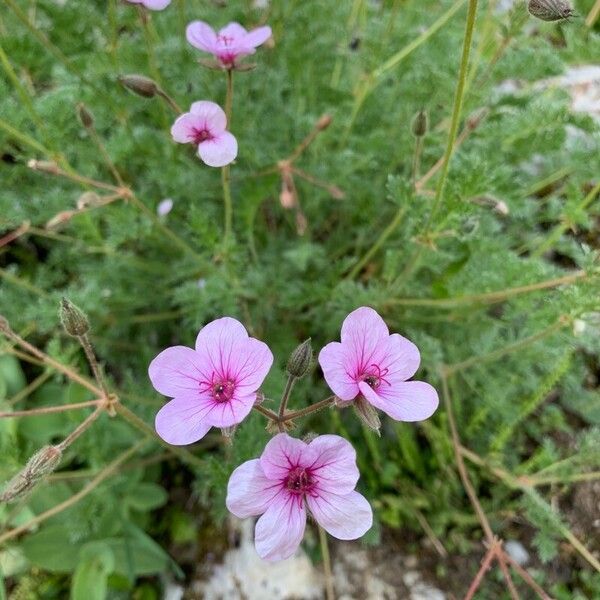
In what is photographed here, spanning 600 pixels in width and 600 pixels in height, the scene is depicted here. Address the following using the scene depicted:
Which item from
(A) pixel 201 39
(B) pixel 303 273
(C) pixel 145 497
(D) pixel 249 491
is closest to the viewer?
(D) pixel 249 491

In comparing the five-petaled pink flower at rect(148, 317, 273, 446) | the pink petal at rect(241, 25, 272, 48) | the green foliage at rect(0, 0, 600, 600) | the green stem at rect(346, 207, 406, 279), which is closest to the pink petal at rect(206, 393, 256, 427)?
the five-petaled pink flower at rect(148, 317, 273, 446)

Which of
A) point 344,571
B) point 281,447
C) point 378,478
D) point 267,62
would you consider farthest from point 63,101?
point 344,571

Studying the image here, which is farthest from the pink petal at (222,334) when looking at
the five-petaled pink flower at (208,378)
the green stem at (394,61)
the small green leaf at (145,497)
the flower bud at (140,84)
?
the green stem at (394,61)

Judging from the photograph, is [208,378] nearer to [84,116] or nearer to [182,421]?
A: [182,421]

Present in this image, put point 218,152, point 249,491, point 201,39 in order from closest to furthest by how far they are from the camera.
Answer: point 249,491, point 218,152, point 201,39

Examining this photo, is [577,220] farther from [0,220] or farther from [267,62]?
[0,220]

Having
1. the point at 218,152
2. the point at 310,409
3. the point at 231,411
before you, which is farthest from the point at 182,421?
the point at 218,152
